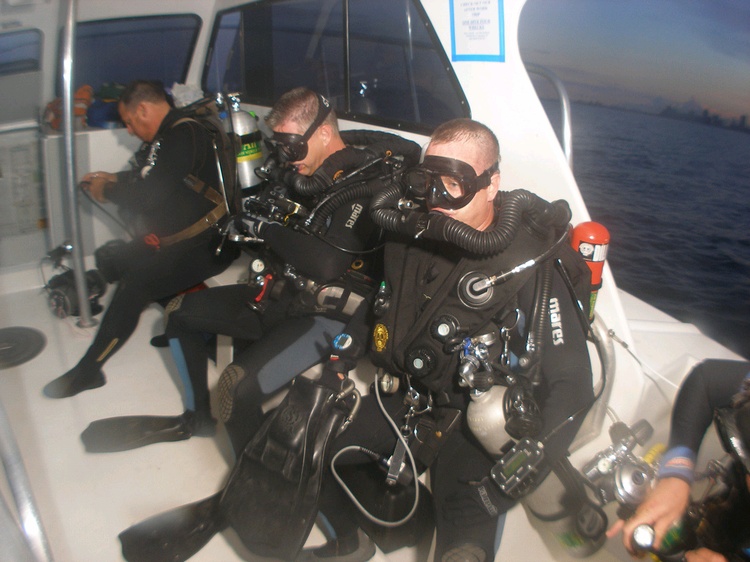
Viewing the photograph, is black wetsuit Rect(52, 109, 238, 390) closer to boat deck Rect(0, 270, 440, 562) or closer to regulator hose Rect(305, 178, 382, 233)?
boat deck Rect(0, 270, 440, 562)

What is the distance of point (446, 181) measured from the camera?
1528mm

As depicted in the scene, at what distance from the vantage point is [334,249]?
81.1 inches

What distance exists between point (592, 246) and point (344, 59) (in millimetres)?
1928

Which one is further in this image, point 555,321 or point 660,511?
point 555,321

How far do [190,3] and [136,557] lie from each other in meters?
3.89

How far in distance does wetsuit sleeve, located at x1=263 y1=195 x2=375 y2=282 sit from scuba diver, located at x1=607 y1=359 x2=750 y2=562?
48.6 inches

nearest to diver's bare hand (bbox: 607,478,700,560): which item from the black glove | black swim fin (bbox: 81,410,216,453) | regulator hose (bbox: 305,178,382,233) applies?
the black glove

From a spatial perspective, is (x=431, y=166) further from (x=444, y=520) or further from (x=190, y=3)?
(x=190, y=3)

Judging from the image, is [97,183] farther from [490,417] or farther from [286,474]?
[490,417]

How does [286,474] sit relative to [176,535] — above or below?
above

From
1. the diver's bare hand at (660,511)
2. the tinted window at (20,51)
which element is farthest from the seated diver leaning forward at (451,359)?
the tinted window at (20,51)

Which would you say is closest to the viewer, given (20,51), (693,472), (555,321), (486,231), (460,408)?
(693,472)

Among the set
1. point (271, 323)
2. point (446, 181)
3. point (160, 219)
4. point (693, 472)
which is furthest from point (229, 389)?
point (693, 472)

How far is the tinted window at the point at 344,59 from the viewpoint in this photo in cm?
243
